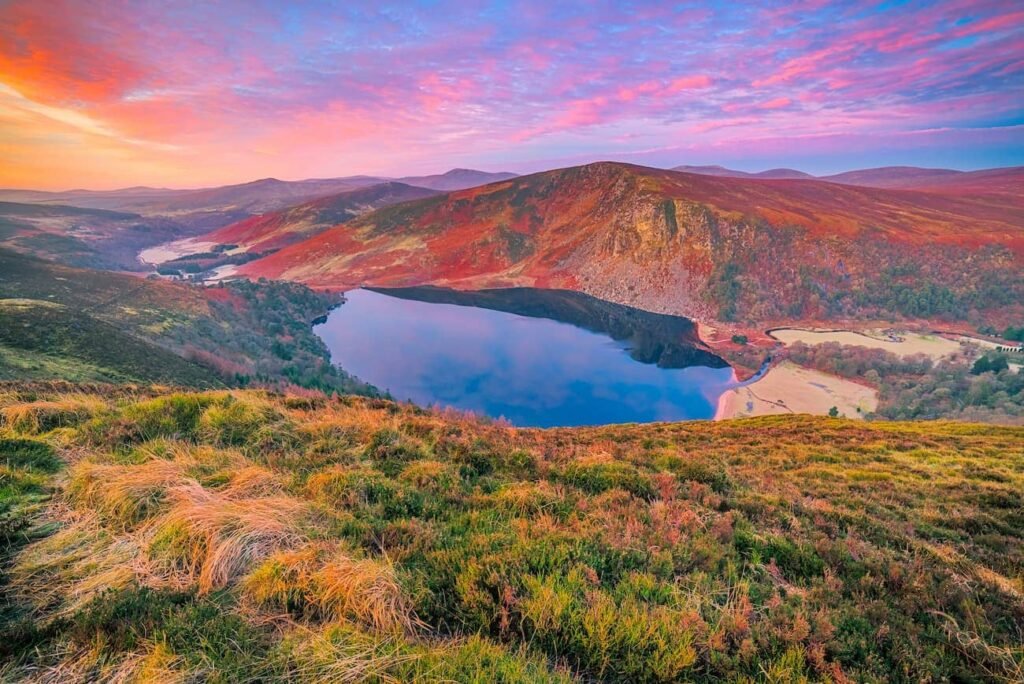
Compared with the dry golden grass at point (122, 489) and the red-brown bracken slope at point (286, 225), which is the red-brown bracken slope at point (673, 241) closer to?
the red-brown bracken slope at point (286, 225)

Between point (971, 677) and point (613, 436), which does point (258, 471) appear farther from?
point (613, 436)

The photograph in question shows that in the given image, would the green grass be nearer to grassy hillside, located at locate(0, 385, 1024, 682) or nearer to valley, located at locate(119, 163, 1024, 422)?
grassy hillside, located at locate(0, 385, 1024, 682)

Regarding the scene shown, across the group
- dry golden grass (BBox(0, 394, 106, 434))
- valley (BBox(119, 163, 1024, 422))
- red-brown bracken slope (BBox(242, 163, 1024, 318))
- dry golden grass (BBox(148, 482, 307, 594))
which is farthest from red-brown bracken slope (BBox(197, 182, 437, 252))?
dry golden grass (BBox(148, 482, 307, 594))

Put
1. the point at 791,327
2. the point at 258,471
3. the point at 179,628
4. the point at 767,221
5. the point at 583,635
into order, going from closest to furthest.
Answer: the point at 179,628 → the point at 583,635 → the point at 258,471 → the point at 791,327 → the point at 767,221

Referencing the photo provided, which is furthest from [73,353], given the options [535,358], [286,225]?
[286,225]

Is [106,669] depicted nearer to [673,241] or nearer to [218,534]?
[218,534]

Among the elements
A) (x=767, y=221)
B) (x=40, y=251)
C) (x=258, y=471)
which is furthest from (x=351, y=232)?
(x=258, y=471)

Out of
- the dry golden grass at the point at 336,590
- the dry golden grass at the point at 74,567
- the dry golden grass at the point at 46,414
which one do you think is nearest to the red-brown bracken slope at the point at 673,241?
the dry golden grass at the point at 46,414
